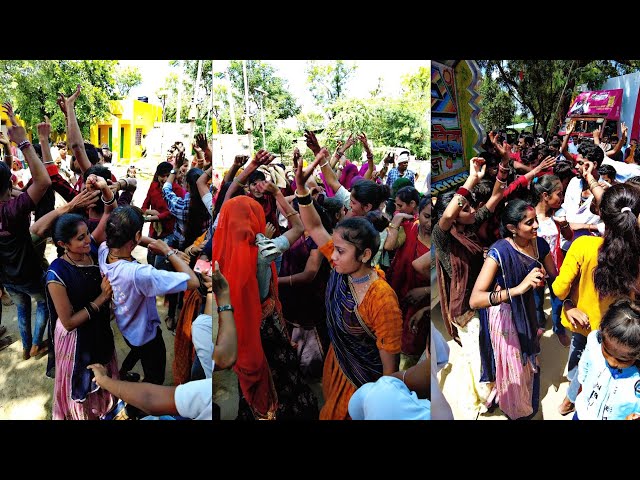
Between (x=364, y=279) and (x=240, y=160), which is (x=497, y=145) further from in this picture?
(x=240, y=160)

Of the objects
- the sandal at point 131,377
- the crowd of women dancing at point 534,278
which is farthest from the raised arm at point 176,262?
the crowd of women dancing at point 534,278

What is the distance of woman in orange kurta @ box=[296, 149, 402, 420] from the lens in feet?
7.72

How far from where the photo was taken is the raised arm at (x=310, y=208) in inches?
93.4

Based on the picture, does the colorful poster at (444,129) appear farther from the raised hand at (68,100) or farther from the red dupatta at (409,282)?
the raised hand at (68,100)

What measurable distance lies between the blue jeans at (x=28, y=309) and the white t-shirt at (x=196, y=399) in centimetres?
89

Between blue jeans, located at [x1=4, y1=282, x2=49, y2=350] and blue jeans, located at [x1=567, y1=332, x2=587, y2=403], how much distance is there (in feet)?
9.36

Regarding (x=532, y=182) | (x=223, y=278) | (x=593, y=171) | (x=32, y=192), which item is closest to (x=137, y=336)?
(x=223, y=278)

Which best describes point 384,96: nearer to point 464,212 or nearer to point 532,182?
point 464,212

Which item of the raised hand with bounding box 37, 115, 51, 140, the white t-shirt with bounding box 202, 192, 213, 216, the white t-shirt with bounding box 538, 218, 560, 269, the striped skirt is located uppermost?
the raised hand with bounding box 37, 115, 51, 140

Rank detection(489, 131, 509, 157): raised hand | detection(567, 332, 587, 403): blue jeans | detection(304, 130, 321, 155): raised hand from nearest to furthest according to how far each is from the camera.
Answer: detection(304, 130, 321, 155): raised hand
detection(489, 131, 509, 157): raised hand
detection(567, 332, 587, 403): blue jeans

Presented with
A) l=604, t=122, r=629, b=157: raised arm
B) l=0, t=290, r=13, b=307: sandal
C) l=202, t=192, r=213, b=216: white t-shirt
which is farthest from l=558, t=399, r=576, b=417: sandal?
l=0, t=290, r=13, b=307: sandal

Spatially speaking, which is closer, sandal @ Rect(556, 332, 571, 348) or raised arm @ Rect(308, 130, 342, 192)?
raised arm @ Rect(308, 130, 342, 192)

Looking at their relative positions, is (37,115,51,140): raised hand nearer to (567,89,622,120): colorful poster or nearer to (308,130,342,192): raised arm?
(308,130,342,192): raised arm

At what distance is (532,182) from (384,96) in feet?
3.04
